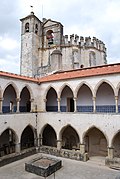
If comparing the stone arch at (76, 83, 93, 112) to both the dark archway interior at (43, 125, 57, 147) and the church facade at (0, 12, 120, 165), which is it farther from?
the dark archway interior at (43, 125, 57, 147)

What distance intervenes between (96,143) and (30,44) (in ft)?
58.8

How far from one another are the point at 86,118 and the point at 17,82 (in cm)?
643

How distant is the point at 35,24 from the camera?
27578mm

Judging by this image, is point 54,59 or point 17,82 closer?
point 17,82

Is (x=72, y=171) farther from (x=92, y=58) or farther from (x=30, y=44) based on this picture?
(x=30, y=44)

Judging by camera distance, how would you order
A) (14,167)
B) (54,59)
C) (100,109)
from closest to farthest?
(14,167) < (100,109) < (54,59)

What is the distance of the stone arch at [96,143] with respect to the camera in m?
15.6

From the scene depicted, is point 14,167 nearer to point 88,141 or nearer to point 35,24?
point 88,141

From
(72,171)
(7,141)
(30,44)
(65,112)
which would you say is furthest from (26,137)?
(30,44)

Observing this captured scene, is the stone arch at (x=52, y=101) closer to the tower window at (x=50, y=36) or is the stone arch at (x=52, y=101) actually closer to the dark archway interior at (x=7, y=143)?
the dark archway interior at (x=7, y=143)

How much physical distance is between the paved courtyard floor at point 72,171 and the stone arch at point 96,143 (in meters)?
2.48

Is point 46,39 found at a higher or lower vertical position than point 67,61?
higher

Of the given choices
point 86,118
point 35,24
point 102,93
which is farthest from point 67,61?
point 86,118

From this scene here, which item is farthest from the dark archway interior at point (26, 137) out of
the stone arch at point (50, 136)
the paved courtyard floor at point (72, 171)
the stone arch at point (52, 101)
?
the paved courtyard floor at point (72, 171)
